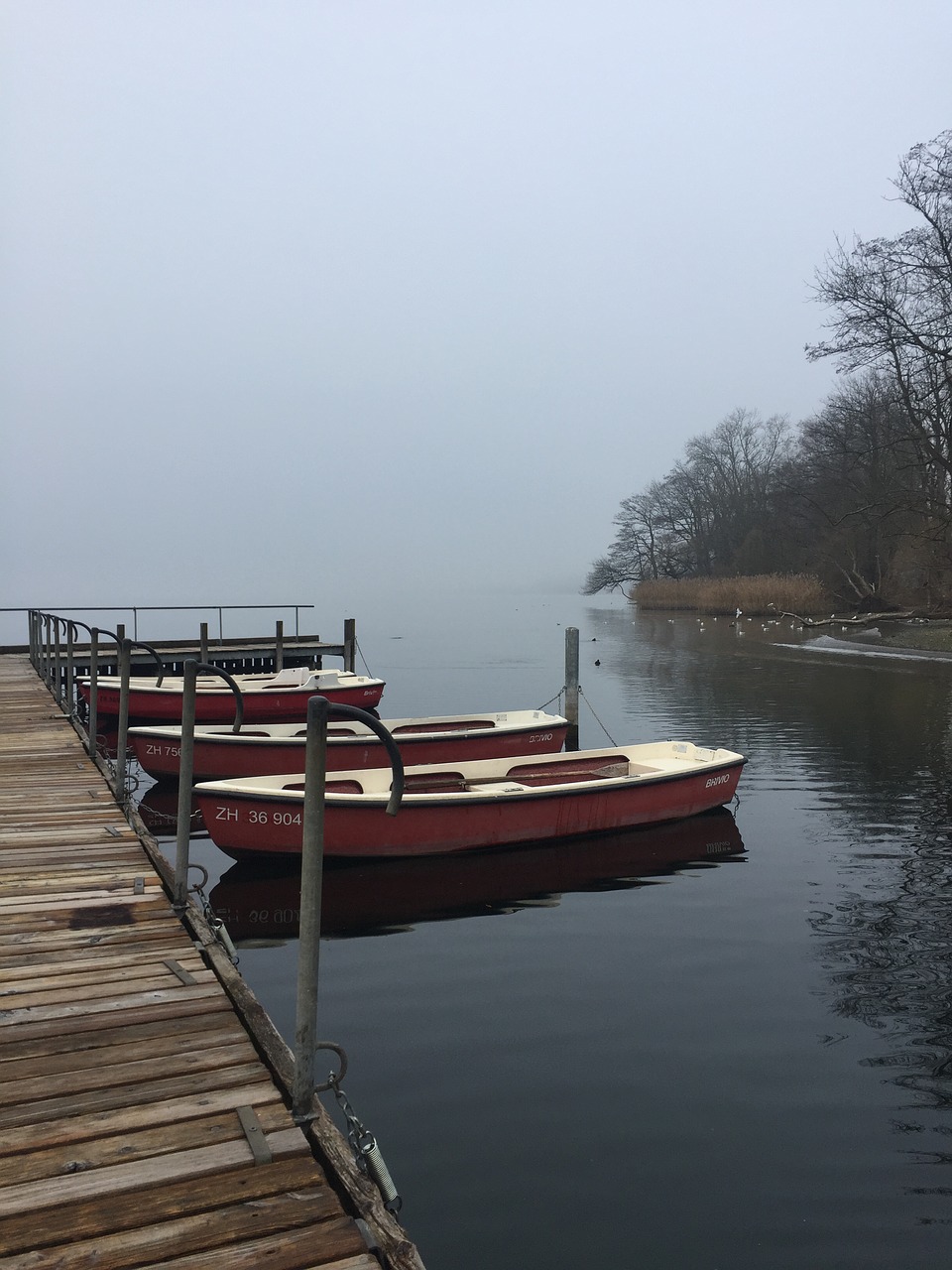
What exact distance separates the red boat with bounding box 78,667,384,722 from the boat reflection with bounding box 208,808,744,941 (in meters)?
7.72

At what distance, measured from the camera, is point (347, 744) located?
1277cm

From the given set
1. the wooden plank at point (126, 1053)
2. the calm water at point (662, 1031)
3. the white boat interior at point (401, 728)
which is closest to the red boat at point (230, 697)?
the white boat interior at point (401, 728)

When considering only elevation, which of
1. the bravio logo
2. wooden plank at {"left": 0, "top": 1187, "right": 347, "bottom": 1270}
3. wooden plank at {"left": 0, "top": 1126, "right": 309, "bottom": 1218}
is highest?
wooden plank at {"left": 0, "top": 1126, "right": 309, "bottom": 1218}

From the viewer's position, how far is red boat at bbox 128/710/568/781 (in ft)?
41.2

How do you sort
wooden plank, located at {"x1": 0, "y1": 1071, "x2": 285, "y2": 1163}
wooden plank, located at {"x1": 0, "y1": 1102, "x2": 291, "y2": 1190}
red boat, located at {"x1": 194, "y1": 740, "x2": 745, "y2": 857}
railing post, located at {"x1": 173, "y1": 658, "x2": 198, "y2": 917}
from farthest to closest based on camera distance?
red boat, located at {"x1": 194, "y1": 740, "x2": 745, "y2": 857} < railing post, located at {"x1": 173, "y1": 658, "x2": 198, "y2": 917} < wooden plank, located at {"x1": 0, "y1": 1071, "x2": 285, "y2": 1163} < wooden plank, located at {"x1": 0, "y1": 1102, "x2": 291, "y2": 1190}

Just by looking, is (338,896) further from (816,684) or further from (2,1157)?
(816,684)

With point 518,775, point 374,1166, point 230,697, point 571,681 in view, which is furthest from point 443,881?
point 230,697

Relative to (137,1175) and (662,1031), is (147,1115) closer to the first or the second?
(137,1175)

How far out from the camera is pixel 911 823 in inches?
452

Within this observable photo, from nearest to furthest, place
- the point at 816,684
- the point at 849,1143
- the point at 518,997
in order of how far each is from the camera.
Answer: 1. the point at 849,1143
2. the point at 518,997
3. the point at 816,684

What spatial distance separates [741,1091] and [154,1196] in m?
3.53

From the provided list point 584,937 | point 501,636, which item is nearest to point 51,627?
point 584,937

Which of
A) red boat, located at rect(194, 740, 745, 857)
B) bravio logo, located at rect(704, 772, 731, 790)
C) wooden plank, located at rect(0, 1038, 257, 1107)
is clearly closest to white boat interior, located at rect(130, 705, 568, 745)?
red boat, located at rect(194, 740, 745, 857)

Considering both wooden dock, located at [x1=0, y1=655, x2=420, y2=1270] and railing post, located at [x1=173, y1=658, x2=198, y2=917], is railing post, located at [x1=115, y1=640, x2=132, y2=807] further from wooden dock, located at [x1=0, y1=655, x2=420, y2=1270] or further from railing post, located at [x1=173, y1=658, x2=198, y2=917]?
wooden dock, located at [x1=0, y1=655, x2=420, y2=1270]
